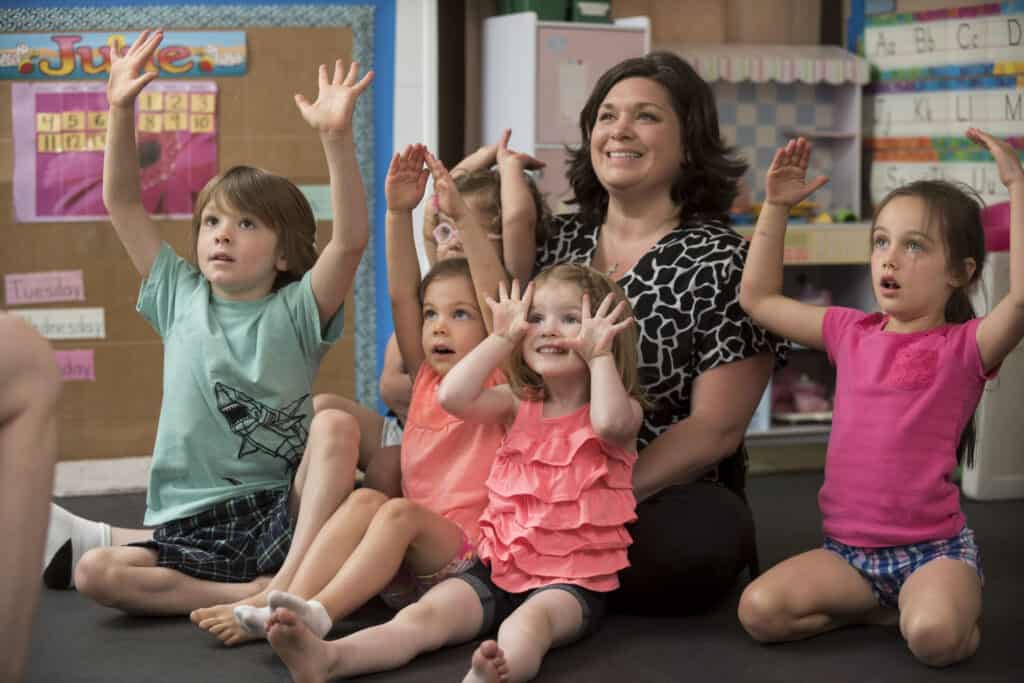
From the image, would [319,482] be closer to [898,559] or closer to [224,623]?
[224,623]

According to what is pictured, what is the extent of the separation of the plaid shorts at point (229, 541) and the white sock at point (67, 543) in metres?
0.20

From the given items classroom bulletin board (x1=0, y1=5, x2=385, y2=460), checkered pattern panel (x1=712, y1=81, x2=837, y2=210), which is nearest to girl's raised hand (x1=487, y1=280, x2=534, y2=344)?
classroom bulletin board (x1=0, y1=5, x2=385, y2=460)

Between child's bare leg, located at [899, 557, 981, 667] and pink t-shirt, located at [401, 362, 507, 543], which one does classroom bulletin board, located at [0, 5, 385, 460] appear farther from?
child's bare leg, located at [899, 557, 981, 667]

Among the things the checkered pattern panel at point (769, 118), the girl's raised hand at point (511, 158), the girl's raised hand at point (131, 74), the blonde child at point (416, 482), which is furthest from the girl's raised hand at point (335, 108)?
the checkered pattern panel at point (769, 118)

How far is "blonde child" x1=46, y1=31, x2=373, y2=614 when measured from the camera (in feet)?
7.05

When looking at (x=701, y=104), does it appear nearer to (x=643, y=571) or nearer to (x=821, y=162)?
(x=643, y=571)

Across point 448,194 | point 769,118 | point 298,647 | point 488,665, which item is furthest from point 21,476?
point 769,118

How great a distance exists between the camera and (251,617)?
193 centimetres

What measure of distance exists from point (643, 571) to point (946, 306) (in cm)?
67

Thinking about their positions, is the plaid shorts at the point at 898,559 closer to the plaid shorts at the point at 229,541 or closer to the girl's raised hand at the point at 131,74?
the plaid shorts at the point at 229,541

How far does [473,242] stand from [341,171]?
254 mm

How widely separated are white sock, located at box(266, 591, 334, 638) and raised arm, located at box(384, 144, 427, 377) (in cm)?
57

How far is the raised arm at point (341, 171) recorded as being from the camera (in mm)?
2115

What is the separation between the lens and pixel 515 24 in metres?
3.76
